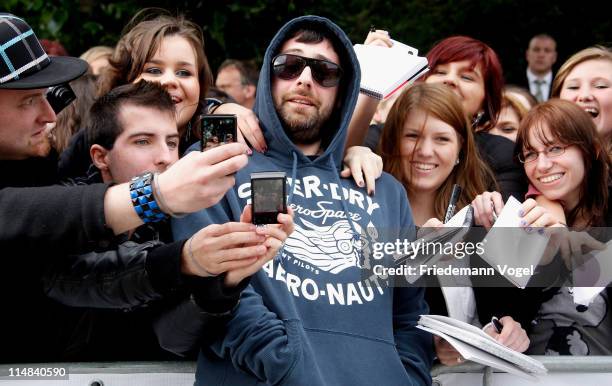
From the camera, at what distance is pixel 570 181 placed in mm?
3498

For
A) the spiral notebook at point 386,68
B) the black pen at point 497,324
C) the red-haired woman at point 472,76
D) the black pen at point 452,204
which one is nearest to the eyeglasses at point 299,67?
the spiral notebook at point 386,68

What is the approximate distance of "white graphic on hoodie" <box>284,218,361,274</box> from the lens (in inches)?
112

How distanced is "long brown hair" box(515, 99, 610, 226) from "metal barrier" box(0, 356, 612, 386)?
74 centimetres

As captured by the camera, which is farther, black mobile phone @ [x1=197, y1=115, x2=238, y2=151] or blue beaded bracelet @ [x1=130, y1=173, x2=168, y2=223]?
black mobile phone @ [x1=197, y1=115, x2=238, y2=151]

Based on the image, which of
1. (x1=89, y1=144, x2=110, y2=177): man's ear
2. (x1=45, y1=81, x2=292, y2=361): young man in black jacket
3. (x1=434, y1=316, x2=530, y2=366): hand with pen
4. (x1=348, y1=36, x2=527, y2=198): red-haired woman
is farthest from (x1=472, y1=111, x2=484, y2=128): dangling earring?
(x1=89, y1=144, x2=110, y2=177): man's ear

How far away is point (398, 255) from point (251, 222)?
38.3 inches

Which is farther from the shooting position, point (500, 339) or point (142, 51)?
point (142, 51)

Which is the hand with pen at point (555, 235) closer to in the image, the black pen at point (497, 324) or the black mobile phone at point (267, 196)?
the black pen at point (497, 324)

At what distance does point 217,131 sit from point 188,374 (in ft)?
3.76

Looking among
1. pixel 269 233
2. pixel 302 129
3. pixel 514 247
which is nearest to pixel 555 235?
pixel 514 247

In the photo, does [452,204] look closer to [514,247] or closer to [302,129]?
Result: [514,247]

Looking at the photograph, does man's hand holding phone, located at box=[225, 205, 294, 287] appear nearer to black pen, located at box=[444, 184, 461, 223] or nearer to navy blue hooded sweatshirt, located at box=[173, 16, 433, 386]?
navy blue hooded sweatshirt, located at box=[173, 16, 433, 386]

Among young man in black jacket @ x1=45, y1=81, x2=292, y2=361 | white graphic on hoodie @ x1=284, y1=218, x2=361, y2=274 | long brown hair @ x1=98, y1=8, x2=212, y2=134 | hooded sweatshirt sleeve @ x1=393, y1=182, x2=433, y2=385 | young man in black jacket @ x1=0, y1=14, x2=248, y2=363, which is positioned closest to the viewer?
young man in black jacket @ x1=0, y1=14, x2=248, y2=363

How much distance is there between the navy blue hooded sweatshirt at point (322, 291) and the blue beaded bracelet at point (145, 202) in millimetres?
693
